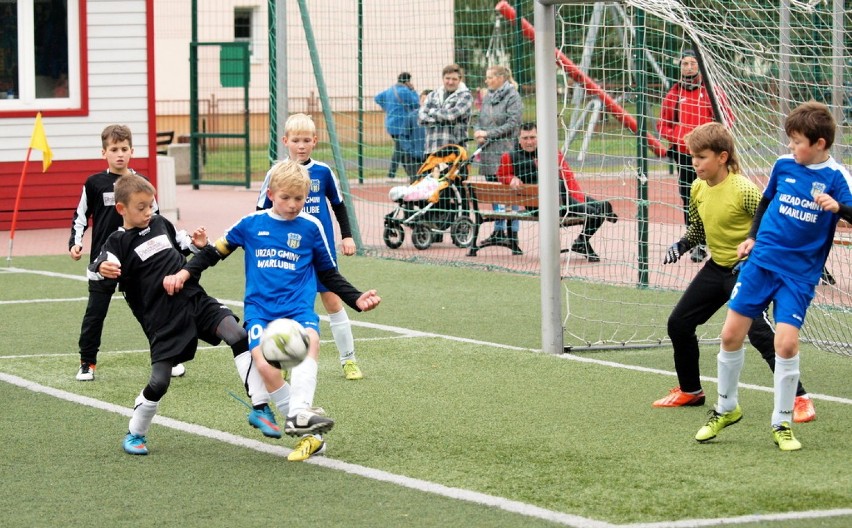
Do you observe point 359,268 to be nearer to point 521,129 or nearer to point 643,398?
point 521,129

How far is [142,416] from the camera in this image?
6.44 metres

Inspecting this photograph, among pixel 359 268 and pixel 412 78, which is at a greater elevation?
pixel 412 78

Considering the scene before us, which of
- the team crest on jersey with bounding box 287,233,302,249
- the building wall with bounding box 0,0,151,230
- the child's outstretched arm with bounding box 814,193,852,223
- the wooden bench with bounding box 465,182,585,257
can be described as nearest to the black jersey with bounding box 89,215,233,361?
the team crest on jersey with bounding box 287,233,302,249

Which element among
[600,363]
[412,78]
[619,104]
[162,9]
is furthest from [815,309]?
[162,9]

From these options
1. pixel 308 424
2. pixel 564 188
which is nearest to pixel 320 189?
pixel 308 424

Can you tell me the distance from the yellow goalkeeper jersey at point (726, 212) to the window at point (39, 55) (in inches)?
479

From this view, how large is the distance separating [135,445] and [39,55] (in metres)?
12.1

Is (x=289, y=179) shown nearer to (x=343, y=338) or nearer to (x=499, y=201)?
(x=343, y=338)

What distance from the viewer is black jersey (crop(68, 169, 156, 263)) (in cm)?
858

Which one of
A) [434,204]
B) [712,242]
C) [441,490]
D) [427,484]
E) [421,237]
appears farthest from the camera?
[421,237]

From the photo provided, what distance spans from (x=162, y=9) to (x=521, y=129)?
42.6ft

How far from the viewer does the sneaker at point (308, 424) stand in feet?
20.1

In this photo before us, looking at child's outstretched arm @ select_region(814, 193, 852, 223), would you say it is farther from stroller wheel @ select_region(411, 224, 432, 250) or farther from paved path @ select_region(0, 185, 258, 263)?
paved path @ select_region(0, 185, 258, 263)

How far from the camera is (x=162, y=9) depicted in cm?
2506
